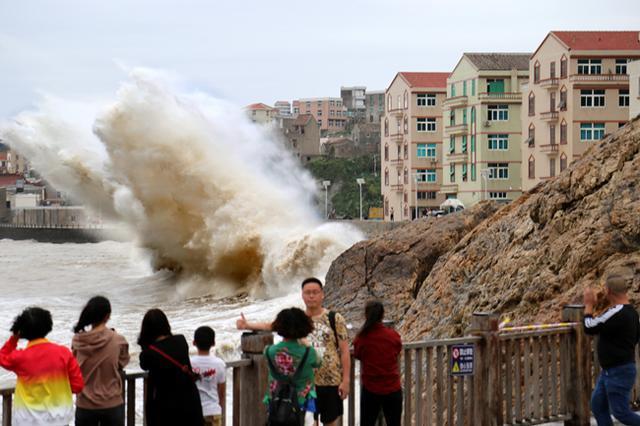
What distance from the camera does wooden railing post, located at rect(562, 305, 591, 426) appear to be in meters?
9.98

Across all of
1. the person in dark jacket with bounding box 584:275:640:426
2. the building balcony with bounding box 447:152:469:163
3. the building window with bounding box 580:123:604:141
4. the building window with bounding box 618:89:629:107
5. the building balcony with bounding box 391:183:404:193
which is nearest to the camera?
the person in dark jacket with bounding box 584:275:640:426

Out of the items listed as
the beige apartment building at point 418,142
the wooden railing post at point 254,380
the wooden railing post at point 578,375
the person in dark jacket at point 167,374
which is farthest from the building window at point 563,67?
the person in dark jacket at point 167,374

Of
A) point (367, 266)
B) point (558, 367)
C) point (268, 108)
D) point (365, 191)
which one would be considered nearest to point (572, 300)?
point (558, 367)

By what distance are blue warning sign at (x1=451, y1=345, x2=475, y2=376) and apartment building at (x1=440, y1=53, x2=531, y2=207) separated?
5743 centimetres

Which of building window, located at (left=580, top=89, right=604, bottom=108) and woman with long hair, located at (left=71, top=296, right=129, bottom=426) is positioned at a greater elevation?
building window, located at (left=580, top=89, right=604, bottom=108)

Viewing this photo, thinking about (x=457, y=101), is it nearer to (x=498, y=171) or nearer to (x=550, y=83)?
(x=498, y=171)

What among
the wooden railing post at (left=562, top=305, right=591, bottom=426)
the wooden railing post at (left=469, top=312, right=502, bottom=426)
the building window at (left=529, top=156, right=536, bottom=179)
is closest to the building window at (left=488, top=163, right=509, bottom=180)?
the building window at (left=529, top=156, right=536, bottom=179)

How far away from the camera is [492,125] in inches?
2640

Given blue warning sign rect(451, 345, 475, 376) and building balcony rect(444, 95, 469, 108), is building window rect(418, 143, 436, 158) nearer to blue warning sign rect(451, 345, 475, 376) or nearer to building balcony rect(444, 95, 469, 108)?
building balcony rect(444, 95, 469, 108)

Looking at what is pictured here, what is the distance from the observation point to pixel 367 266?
24531 mm

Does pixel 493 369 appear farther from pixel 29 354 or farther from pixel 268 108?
pixel 268 108

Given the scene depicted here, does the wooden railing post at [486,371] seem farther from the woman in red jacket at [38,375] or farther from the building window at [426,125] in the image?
the building window at [426,125]

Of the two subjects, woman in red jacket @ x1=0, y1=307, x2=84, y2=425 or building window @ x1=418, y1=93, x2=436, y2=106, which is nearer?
woman in red jacket @ x1=0, y1=307, x2=84, y2=425

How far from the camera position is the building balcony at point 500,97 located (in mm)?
67062
